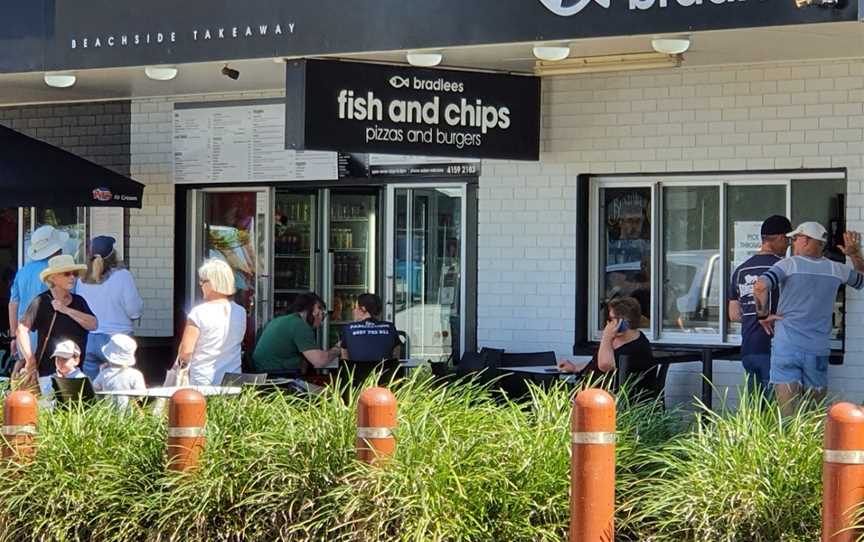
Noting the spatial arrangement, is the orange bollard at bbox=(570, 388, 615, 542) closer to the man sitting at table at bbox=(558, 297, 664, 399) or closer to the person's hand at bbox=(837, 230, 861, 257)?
the man sitting at table at bbox=(558, 297, 664, 399)

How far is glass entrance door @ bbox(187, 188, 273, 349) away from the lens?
14.3 m

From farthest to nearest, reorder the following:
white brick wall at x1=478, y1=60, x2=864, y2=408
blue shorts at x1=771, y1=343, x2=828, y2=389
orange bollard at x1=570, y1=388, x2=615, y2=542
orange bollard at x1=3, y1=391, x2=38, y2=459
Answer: white brick wall at x1=478, y1=60, x2=864, y2=408 < blue shorts at x1=771, y1=343, x2=828, y2=389 < orange bollard at x1=3, y1=391, x2=38, y2=459 < orange bollard at x1=570, y1=388, x2=615, y2=542

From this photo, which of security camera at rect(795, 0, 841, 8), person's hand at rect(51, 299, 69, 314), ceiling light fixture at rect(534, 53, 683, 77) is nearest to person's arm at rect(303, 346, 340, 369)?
person's hand at rect(51, 299, 69, 314)

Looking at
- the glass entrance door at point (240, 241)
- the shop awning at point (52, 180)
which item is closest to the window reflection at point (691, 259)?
→ the glass entrance door at point (240, 241)

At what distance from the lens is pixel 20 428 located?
7984 millimetres

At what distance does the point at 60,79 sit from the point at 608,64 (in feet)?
15.4

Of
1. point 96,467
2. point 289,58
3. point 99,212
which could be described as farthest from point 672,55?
point 99,212

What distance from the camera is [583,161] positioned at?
40.5 feet

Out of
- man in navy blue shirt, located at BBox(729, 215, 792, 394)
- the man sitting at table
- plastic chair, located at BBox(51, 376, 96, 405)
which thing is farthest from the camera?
man in navy blue shirt, located at BBox(729, 215, 792, 394)

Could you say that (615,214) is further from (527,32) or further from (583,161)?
(527,32)

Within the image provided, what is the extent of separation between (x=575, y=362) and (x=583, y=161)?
168 cm

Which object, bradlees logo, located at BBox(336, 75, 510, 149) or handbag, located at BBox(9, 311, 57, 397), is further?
bradlees logo, located at BBox(336, 75, 510, 149)

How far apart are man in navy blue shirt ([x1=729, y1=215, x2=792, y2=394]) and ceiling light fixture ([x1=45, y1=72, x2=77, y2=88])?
18.9 ft

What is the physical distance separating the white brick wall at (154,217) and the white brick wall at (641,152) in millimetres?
3402
